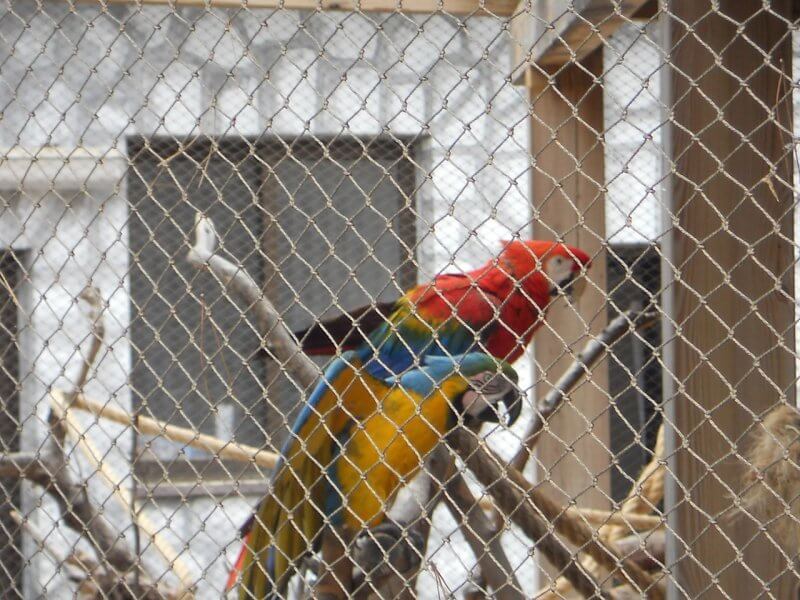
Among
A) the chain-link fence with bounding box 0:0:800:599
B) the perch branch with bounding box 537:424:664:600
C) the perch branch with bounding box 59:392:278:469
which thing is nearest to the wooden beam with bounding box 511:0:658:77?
the chain-link fence with bounding box 0:0:800:599

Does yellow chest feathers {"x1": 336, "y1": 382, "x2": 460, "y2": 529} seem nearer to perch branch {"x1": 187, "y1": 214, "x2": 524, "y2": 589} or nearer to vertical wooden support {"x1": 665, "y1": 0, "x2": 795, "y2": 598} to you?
perch branch {"x1": 187, "y1": 214, "x2": 524, "y2": 589}

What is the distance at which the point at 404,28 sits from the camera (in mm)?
2625

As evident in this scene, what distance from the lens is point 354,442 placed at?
146 cm

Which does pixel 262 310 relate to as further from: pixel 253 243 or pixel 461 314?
pixel 253 243

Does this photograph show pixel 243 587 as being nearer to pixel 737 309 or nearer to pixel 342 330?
pixel 342 330

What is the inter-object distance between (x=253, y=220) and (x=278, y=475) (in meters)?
1.56

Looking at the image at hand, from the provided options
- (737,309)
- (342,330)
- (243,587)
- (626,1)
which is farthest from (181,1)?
(737,309)

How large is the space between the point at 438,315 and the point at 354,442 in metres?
0.24

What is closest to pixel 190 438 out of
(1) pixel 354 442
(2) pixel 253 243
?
(1) pixel 354 442

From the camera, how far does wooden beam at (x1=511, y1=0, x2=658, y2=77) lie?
1.22m

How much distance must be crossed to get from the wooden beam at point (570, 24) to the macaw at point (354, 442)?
15.9 inches

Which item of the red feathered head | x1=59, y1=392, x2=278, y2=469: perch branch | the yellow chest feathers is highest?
x1=59, y1=392, x2=278, y2=469: perch branch

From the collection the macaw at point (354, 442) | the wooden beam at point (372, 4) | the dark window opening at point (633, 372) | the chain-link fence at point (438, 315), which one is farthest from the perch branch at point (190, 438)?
the dark window opening at point (633, 372)

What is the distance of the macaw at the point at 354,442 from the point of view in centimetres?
127
